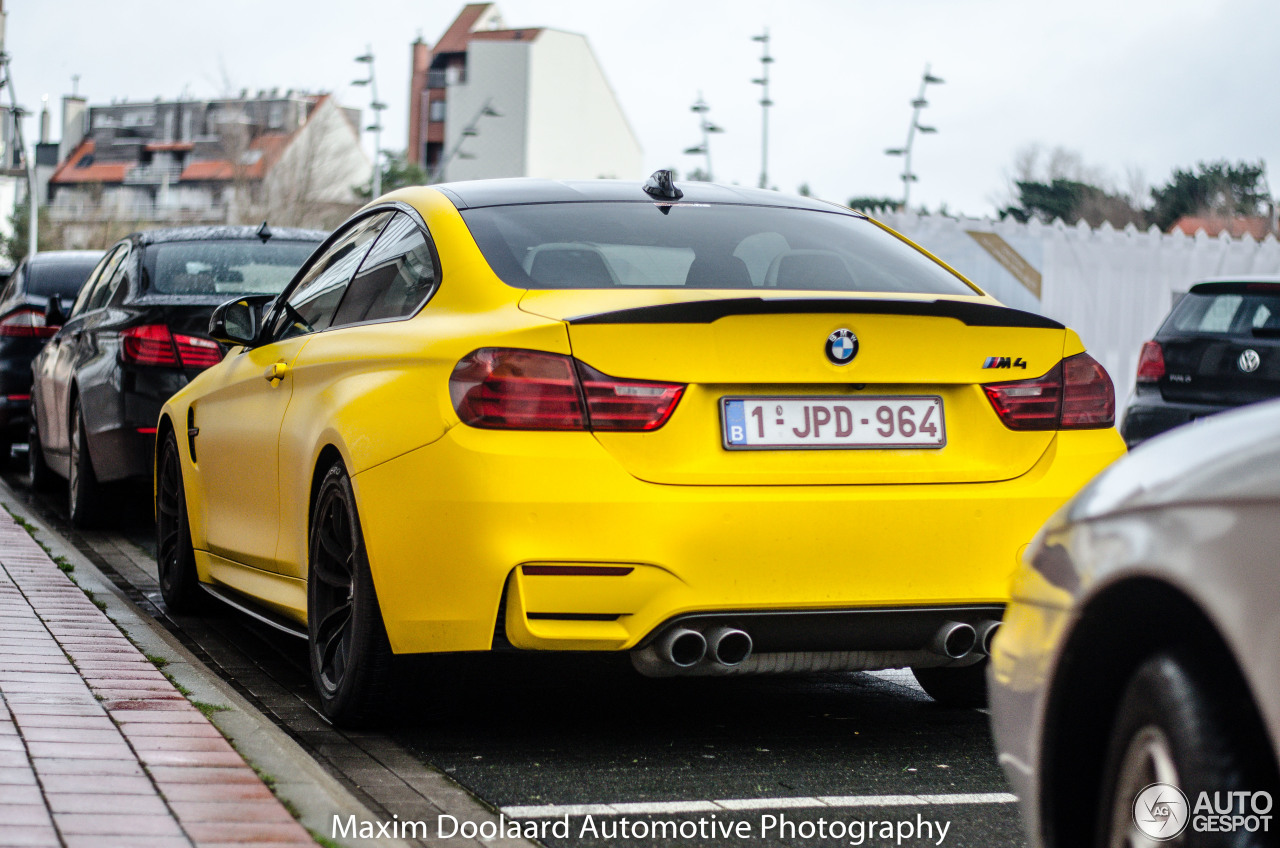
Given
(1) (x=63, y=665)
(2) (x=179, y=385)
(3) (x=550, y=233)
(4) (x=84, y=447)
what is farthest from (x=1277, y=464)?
(4) (x=84, y=447)

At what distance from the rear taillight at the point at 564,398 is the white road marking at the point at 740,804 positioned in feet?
2.89

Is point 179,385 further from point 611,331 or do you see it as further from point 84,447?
point 611,331

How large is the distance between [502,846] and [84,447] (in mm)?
6402

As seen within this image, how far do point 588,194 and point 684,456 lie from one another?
137 centimetres

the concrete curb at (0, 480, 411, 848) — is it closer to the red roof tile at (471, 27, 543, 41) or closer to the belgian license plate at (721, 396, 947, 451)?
the belgian license plate at (721, 396, 947, 451)

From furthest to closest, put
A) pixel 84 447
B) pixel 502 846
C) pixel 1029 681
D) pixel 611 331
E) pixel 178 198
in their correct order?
1. pixel 178 198
2. pixel 84 447
3. pixel 611 331
4. pixel 502 846
5. pixel 1029 681

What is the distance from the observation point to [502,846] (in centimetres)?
365

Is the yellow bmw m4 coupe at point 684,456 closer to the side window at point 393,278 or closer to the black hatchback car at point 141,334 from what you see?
the side window at point 393,278

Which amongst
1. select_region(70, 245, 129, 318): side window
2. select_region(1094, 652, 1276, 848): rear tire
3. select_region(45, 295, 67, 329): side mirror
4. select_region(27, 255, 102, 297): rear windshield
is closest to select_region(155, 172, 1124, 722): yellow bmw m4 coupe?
select_region(1094, 652, 1276, 848): rear tire

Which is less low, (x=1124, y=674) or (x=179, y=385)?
(x=1124, y=674)

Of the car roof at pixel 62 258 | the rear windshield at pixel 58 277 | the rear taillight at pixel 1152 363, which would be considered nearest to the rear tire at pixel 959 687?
the rear taillight at pixel 1152 363

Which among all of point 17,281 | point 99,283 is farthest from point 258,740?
point 17,281

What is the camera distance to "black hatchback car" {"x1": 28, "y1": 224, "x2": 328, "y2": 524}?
343 inches

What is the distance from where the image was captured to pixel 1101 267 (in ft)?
65.1
